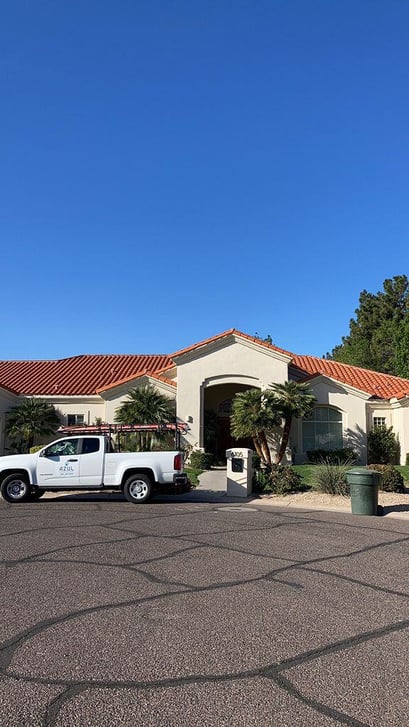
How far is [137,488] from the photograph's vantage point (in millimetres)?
15852

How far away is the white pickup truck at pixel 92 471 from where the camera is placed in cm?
1579

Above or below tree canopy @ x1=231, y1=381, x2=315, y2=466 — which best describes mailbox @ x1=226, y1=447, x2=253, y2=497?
below

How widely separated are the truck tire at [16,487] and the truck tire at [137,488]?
9.43ft

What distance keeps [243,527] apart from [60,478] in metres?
6.47

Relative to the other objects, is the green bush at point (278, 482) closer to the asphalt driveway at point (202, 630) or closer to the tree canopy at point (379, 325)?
the asphalt driveway at point (202, 630)

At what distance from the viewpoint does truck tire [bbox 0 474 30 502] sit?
1603cm

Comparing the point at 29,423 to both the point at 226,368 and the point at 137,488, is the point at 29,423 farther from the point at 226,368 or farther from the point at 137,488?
the point at 137,488

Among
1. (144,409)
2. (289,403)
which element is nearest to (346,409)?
(289,403)

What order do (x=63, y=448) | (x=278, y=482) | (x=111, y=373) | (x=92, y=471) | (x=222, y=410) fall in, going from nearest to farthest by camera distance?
(x=92, y=471)
(x=63, y=448)
(x=278, y=482)
(x=222, y=410)
(x=111, y=373)

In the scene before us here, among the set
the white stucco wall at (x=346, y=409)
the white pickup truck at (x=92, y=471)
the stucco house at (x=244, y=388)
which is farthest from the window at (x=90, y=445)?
the white stucco wall at (x=346, y=409)

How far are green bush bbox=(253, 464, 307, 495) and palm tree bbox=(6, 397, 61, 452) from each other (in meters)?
13.3

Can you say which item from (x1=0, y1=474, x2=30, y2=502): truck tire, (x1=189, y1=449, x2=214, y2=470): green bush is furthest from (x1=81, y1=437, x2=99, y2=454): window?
(x1=189, y1=449, x2=214, y2=470): green bush

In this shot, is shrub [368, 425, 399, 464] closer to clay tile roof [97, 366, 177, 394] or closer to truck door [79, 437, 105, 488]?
clay tile roof [97, 366, 177, 394]

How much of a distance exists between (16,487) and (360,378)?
22.1 meters
